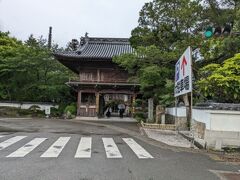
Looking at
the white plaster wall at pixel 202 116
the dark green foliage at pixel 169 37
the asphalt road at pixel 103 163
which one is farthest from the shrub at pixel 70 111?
the asphalt road at pixel 103 163

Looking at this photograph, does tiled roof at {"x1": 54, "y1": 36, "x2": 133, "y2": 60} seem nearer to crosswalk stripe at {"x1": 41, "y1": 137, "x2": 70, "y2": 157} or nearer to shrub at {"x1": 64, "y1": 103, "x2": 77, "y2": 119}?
shrub at {"x1": 64, "y1": 103, "x2": 77, "y2": 119}

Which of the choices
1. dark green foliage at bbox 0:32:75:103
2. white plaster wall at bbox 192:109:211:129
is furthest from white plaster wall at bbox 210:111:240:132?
dark green foliage at bbox 0:32:75:103

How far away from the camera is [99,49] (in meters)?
36.7

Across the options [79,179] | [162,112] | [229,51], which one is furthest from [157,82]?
[79,179]

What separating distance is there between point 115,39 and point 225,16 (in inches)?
820

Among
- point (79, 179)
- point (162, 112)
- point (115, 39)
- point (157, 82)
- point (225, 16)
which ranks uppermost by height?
point (115, 39)

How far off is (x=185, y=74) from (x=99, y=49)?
2404 cm

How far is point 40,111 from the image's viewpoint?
114 feet

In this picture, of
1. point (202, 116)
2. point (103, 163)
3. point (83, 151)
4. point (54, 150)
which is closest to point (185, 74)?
point (202, 116)

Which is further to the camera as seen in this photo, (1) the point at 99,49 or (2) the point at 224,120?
(1) the point at 99,49

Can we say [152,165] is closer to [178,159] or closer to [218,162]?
[178,159]

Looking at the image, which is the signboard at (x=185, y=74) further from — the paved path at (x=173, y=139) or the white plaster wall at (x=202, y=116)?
the paved path at (x=173, y=139)

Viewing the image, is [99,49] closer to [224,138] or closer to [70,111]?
[70,111]

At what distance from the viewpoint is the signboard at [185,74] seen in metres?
12.7
